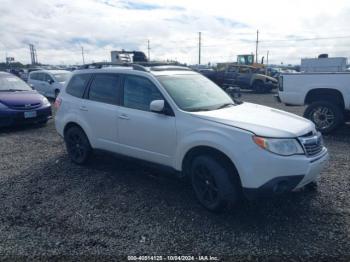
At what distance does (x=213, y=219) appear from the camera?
3.60m

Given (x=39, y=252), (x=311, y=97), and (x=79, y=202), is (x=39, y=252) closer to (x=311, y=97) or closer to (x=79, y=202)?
(x=79, y=202)

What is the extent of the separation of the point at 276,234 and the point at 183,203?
4.02 ft

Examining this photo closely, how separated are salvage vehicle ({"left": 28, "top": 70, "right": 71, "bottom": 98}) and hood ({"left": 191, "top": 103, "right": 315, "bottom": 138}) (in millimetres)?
12493

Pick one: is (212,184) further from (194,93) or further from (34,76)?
(34,76)

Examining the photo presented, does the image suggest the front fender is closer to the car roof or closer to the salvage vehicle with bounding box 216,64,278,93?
the car roof

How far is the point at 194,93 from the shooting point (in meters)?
4.36

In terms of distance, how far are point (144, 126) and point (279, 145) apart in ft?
5.99

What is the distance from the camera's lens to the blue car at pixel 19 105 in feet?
27.2

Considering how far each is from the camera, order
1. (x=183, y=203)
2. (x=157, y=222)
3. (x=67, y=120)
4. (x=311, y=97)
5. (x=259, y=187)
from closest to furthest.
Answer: (x=259, y=187) < (x=157, y=222) < (x=183, y=203) < (x=67, y=120) < (x=311, y=97)

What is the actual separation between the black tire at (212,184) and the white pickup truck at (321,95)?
5016mm

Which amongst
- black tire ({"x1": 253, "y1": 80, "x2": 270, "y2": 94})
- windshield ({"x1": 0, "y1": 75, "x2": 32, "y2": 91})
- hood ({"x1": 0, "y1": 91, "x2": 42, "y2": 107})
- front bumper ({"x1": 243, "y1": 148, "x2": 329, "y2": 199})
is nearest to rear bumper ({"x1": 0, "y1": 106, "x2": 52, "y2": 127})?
hood ({"x1": 0, "y1": 91, "x2": 42, "y2": 107})

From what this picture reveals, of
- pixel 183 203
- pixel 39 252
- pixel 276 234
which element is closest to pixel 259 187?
pixel 276 234

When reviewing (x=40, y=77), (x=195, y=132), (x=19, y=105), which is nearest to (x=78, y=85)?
(x=195, y=132)

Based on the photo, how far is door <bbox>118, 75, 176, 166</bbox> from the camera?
403cm
